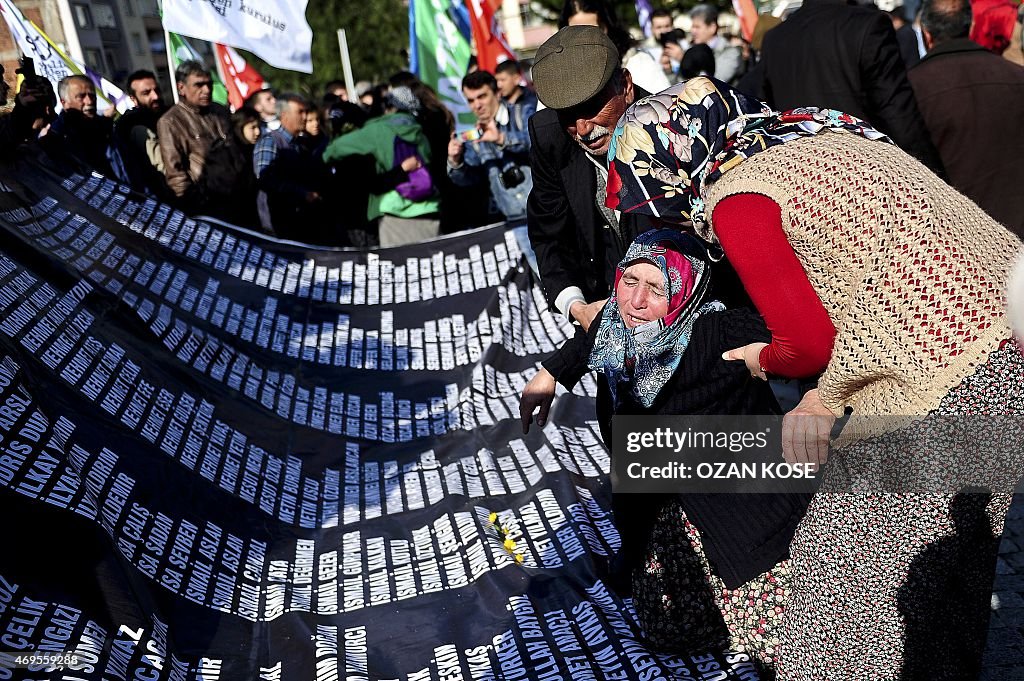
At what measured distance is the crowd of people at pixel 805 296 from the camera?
2.06m

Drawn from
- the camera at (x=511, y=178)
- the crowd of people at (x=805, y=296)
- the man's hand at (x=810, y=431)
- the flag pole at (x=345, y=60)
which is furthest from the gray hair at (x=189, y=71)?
the man's hand at (x=810, y=431)

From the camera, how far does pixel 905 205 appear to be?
6.69 feet

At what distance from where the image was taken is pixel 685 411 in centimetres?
285

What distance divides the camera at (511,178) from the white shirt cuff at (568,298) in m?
3.68

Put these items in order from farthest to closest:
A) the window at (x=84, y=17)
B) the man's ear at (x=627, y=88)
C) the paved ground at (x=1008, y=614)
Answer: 1. the window at (x=84, y=17)
2. the man's ear at (x=627, y=88)
3. the paved ground at (x=1008, y=614)

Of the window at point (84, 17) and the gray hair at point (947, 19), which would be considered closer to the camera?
the gray hair at point (947, 19)

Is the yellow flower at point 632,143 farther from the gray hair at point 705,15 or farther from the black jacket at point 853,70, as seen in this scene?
the gray hair at point 705,15

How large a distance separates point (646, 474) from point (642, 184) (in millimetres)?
1019

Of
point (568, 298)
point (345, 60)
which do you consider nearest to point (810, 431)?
point (568, 298)

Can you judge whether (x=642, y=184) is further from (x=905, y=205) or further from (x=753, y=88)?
(x=753, y=88)

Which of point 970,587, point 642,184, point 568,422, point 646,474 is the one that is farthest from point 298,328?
point 970,587

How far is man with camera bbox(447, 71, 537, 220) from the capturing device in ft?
23.9

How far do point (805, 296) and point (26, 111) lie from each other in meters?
5.10

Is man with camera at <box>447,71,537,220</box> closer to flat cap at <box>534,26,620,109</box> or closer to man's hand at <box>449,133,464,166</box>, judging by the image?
man's hand at <box>449,133,464,166</box>
